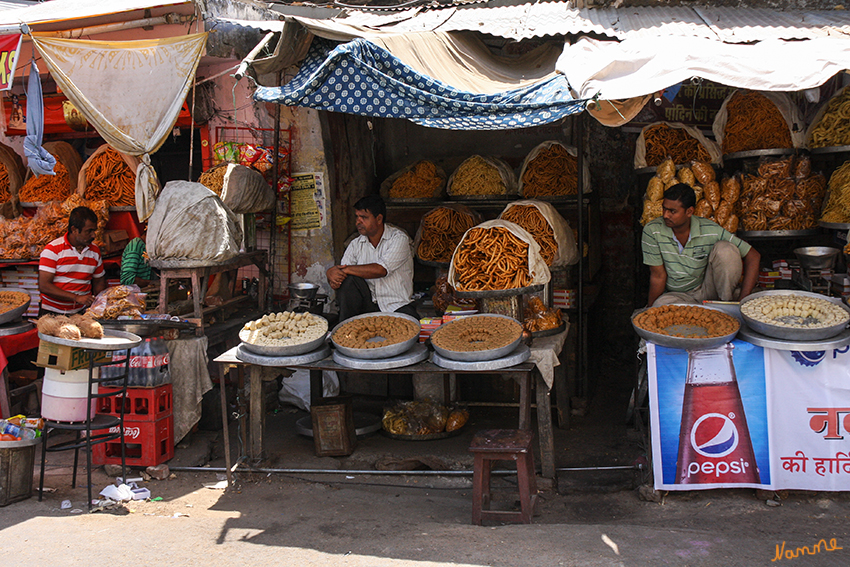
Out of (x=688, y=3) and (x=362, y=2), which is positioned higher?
(x=362, y=2)

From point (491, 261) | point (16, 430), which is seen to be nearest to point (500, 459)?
point (491, 261)

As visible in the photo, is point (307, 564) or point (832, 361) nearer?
point (307, 564)

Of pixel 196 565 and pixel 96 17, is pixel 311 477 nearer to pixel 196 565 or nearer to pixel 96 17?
pixel 196 565

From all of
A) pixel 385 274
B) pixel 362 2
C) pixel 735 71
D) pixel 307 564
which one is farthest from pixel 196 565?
pixel 362 2

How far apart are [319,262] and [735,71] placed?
403 cm

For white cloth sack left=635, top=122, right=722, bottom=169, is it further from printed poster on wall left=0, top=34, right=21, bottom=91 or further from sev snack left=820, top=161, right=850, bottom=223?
printed poster on wall left=0, top=34, right=21, bottom=91

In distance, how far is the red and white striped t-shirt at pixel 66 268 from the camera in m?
6.09

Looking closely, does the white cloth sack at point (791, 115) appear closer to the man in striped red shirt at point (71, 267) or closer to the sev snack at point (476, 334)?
the sev snack at point (476, 334)

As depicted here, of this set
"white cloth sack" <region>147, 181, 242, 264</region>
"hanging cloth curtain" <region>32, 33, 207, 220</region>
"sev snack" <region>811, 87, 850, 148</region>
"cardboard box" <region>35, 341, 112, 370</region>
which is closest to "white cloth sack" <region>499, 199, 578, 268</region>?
"sev snack" <region>811, 87, 850, 148</region>

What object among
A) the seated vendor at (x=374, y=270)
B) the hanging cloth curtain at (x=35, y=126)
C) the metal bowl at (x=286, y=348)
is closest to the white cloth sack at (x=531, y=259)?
the seated vendor at (x=374, y=270)

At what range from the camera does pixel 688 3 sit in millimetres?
6652

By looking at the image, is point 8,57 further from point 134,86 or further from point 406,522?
point 406,522

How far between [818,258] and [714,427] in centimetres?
178

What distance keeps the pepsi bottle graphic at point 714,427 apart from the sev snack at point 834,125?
229 centimetres
